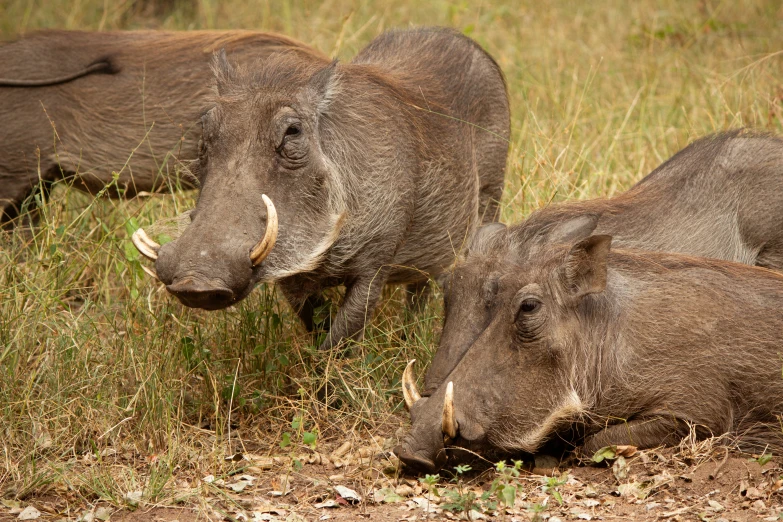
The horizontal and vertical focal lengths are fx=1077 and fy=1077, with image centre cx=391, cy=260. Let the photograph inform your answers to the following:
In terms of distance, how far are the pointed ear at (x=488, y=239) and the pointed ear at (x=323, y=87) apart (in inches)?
29.8

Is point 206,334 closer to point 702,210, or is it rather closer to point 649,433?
point 649,433

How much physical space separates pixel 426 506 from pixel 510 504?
0.24m

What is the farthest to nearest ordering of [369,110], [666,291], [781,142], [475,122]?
[475,122], [781,142], [369,110], [666,291]

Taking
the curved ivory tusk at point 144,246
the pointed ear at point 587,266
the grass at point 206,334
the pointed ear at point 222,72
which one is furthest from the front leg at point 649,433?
the pointed ear at point 222,72

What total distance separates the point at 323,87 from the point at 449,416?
142 cm

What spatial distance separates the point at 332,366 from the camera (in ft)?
12.8

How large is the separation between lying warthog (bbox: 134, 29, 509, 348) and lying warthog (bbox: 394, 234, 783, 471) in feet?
2.17

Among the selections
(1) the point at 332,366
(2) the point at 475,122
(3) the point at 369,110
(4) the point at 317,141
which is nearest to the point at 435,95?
(2) the point at 475,122

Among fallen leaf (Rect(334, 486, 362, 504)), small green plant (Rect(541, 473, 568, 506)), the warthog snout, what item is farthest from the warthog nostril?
small green plant (Rect(541, 473, 568, 506))

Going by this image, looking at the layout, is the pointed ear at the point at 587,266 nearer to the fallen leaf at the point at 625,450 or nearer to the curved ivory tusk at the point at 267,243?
the fallen leaf at the point at 625,450

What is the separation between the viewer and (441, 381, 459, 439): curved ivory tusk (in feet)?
10.0

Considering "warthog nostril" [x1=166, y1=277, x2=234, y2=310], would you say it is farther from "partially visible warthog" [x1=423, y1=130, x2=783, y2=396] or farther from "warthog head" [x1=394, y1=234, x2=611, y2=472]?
"partially visible warthog" [x1=423, y1=130, x2=783, y2=396]

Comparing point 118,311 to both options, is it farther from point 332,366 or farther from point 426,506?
point 426,506

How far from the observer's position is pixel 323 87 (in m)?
3.90
